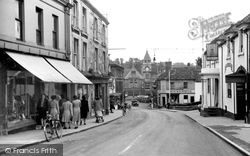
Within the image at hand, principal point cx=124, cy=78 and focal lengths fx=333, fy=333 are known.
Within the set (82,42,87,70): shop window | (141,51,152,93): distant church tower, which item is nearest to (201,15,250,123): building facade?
(82,42,87,70): shop window

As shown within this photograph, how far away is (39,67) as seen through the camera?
16312 mm

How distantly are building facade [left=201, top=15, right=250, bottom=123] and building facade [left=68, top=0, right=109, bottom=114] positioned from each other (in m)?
9.77

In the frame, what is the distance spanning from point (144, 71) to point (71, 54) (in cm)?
10320

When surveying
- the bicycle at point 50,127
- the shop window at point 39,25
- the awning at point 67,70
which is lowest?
the bicycle at point 50,127

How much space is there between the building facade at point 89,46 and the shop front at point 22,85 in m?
5.61

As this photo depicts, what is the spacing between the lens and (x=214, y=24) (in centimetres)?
3903

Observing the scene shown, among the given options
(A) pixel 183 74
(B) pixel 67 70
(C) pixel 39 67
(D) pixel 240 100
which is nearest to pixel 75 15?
(B) pixel 67 70

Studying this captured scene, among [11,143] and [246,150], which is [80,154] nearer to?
[11,143]

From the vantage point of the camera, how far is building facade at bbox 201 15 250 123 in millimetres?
21594

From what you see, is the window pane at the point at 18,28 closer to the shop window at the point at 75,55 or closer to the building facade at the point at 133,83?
the shop window at the point at 75,55

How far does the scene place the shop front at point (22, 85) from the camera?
14664mm

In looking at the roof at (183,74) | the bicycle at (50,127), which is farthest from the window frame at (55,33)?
the roof at (183,74)

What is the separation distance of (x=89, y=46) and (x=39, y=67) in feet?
38.9

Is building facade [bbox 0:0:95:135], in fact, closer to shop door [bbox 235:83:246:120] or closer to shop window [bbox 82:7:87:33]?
shop window [bbox 82:7:87:33]
